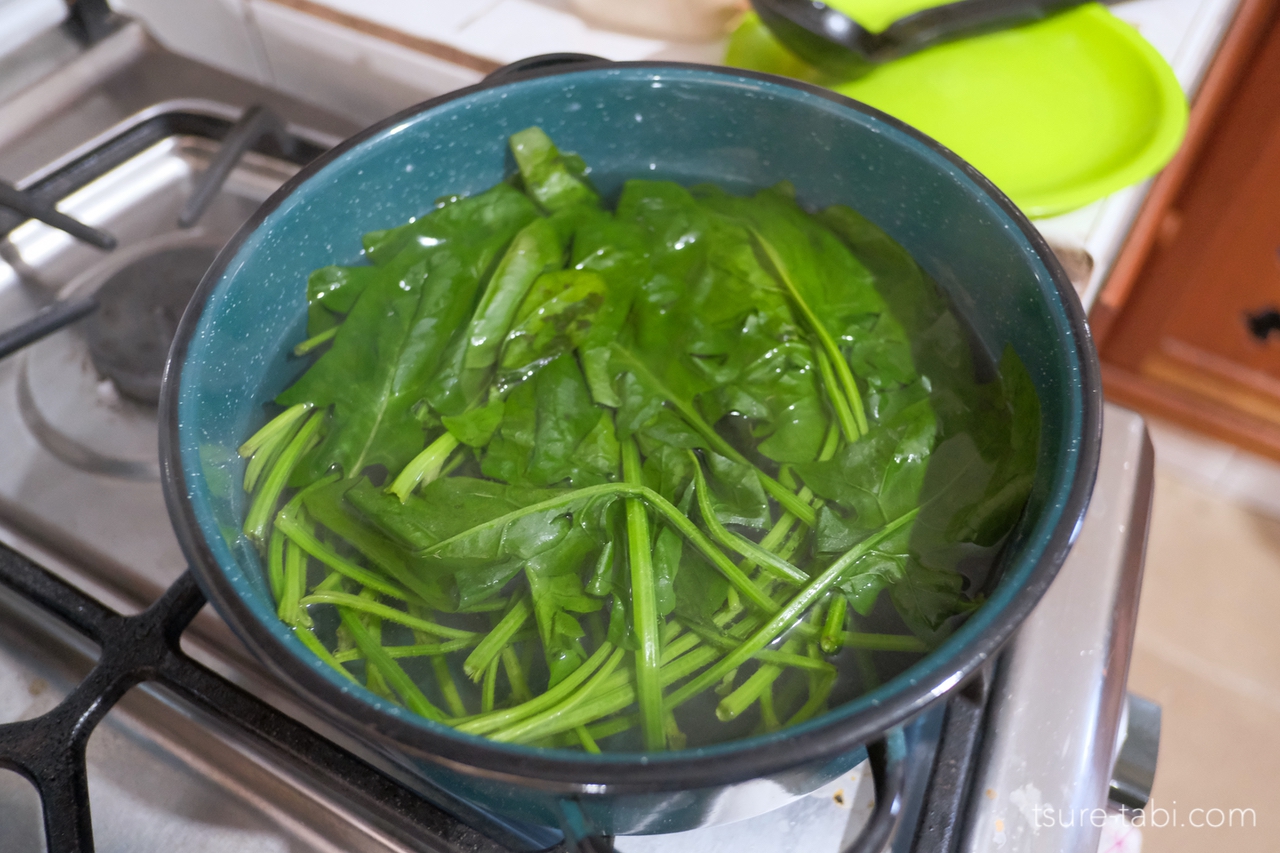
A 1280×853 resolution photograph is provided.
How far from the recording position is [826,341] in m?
0.58

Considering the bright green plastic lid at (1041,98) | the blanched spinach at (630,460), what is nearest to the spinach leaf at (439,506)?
the blanched spinach at (630,460)

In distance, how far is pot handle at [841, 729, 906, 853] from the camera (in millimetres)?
379

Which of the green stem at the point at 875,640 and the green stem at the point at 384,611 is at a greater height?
the green stem at the point at 875,640

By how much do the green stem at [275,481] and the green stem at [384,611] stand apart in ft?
0.18

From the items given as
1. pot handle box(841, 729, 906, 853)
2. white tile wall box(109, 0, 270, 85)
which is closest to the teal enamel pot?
pot handle box(841, 729, 906, 853)

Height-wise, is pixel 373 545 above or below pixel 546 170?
below

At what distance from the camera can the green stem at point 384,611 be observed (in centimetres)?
47

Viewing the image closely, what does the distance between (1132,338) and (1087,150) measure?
0.78m

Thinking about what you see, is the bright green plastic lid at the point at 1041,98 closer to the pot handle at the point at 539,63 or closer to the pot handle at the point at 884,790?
the pot handle at the point at 539,63

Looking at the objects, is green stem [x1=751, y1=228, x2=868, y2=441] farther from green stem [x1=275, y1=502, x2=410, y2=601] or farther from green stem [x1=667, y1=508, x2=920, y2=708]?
green stem [x1=275, y1=502, x2=410, y2=601]

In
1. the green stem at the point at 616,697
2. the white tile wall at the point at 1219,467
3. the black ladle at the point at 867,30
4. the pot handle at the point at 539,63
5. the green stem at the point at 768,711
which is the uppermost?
the black ladle at the point at 867,30

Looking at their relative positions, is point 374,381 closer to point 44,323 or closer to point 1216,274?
point 44,323

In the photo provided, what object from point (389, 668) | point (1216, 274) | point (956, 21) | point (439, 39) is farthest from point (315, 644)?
point (1216, 274)

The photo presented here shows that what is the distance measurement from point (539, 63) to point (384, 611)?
0.39 m
